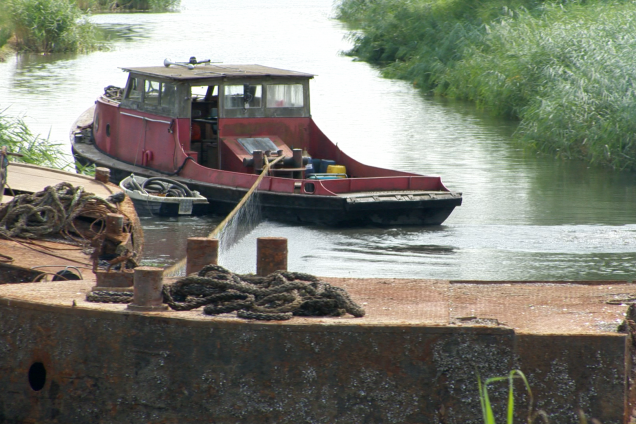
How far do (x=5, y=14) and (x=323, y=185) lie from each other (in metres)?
22.7

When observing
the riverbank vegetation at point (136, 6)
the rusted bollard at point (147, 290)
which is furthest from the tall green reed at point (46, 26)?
the rusted bollard at point (147, 290)

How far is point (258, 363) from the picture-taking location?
15.6 feet

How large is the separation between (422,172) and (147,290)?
12.4 m

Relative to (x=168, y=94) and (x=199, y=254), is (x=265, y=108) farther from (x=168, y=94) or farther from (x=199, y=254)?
(x=199, y=254)

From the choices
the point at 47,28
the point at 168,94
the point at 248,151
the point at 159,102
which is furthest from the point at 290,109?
the point at 47,28

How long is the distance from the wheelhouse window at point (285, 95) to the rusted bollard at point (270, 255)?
878 cm

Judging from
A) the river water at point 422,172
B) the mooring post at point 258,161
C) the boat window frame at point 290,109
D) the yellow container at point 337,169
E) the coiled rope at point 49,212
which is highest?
the boat window frame at point 290,109

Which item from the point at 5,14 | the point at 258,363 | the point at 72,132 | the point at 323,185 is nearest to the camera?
the point at 258,363

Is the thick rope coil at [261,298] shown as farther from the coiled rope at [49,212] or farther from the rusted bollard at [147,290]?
the coiled rope at [49,212]

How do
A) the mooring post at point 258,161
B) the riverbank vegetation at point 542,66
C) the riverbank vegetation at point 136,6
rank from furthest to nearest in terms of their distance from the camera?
the riverbank vegetation at point 136,6, the riverbank vegetation at point 542,66, the mooring post at point 258,161

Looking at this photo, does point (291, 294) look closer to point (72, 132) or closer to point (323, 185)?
point (323, 185)

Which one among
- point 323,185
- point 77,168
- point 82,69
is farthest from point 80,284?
point 82,69

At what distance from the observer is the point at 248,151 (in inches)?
538

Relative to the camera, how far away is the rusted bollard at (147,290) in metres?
4.88
